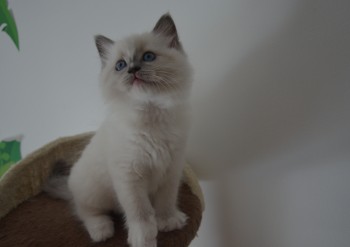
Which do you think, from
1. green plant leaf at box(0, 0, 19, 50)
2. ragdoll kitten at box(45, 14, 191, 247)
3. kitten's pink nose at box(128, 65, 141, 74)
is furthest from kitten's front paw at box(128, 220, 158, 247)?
green plant leaf at box(0, 0, 19, 50)

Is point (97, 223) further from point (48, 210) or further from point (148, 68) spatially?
point (148, 68)

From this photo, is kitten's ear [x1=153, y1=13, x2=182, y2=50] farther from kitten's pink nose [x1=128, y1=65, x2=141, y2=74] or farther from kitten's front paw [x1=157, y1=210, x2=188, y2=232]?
kitten's front paw [x1=157, y1=210, x2=188, y2=232]

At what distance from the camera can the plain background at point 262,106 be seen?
81 cm

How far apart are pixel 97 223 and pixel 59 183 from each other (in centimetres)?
40

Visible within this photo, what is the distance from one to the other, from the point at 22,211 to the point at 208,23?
3.51 ft

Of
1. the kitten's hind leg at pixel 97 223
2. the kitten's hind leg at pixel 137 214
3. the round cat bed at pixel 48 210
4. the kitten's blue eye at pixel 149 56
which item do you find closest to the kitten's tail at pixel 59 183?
the round cat bed at pixel 48 210

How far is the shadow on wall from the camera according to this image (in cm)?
78

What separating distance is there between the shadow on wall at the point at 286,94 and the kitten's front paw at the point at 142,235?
49 centimetres

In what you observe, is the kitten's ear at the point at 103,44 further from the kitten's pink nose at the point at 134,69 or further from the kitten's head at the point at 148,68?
the kitten's pink nose at the point at 134,69

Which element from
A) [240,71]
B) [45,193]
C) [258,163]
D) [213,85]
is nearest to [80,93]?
[45,193]

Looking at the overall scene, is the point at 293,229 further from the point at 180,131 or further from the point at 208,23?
the point at 208,23

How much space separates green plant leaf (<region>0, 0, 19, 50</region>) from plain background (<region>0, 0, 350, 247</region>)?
1.24ft

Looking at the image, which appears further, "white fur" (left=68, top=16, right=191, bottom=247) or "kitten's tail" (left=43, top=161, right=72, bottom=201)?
"kitten's tail" (left=43, top=161, right=72, bottom=201)

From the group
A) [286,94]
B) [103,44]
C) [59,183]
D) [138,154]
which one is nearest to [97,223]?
[138,154]
